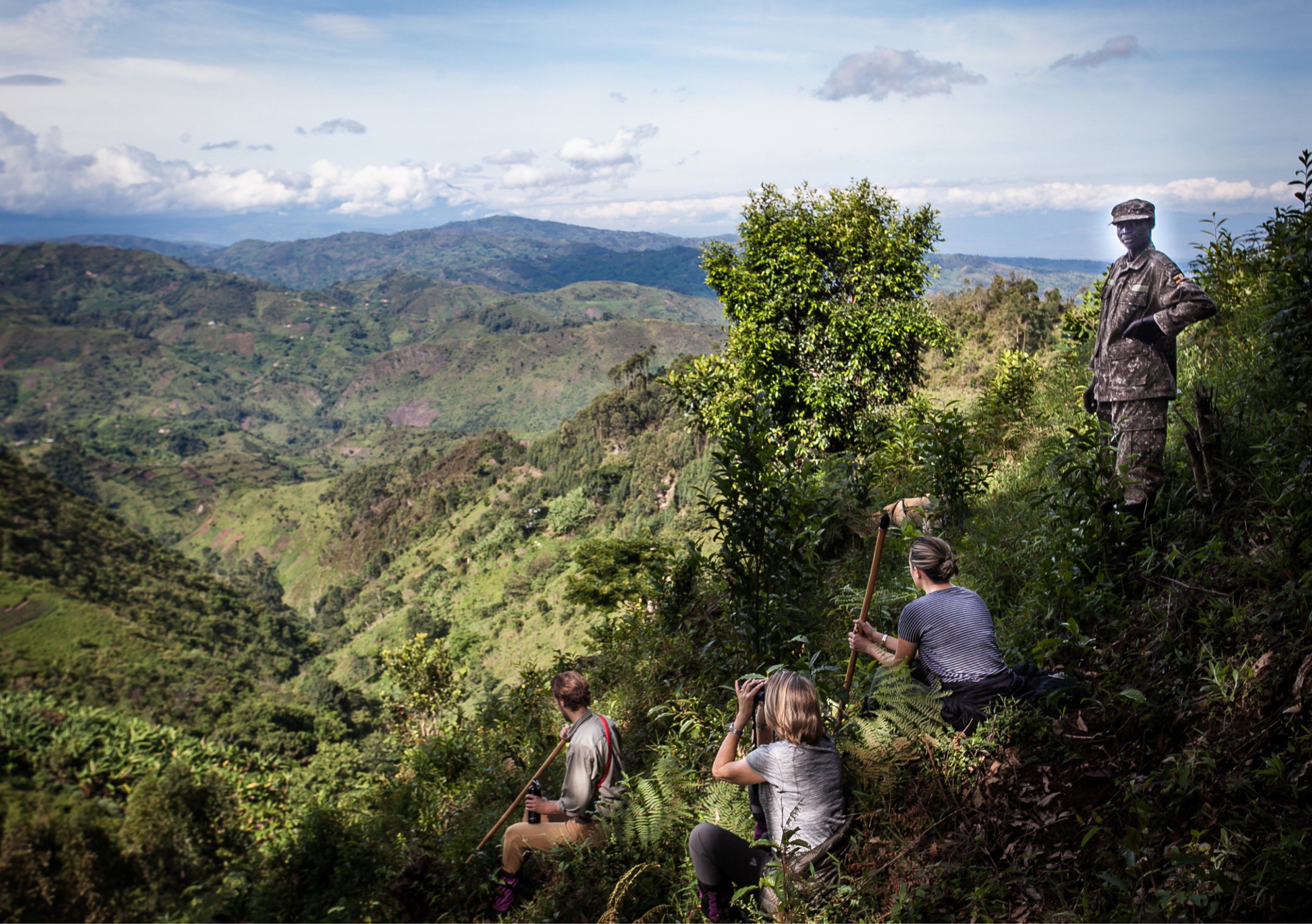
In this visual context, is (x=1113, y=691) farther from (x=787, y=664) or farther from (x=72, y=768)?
(x=72, y=768)

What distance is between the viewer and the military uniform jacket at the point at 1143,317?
405 cm

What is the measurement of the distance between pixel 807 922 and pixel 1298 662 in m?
2.45

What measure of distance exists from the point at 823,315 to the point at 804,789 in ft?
34.0

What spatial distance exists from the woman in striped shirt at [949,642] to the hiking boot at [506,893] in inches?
108

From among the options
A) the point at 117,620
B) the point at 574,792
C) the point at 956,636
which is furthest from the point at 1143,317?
the point at 117,620

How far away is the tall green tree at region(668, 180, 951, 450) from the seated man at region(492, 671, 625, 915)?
309 inches

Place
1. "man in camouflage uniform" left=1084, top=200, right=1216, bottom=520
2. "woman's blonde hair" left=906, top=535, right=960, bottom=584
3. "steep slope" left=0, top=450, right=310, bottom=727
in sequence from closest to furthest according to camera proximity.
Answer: "woman's blonde hair" left=906, top=535, right=960, bottom=584 < "man in camouflage uniform" left=1084, top=200, right=1216, bottom=520 < "steep slope" left=0, top=450, right=310, bottom=727

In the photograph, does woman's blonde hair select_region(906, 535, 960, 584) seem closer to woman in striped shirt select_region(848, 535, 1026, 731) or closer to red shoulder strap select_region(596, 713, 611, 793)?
woman in striped shirt select_region(848, 535, 1026, 731)

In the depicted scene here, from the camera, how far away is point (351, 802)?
367 inches

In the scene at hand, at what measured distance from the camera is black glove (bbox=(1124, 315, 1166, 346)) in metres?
4.24

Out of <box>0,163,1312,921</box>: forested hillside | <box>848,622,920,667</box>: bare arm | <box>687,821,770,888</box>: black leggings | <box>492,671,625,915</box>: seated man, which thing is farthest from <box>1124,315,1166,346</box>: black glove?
<box>492,671,625,915</box>: seated man

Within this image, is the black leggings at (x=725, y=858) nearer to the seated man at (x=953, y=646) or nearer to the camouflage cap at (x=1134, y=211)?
the seated man at (x=953, y=646)

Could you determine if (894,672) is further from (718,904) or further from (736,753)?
(718,904)

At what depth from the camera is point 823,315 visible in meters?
12.3
